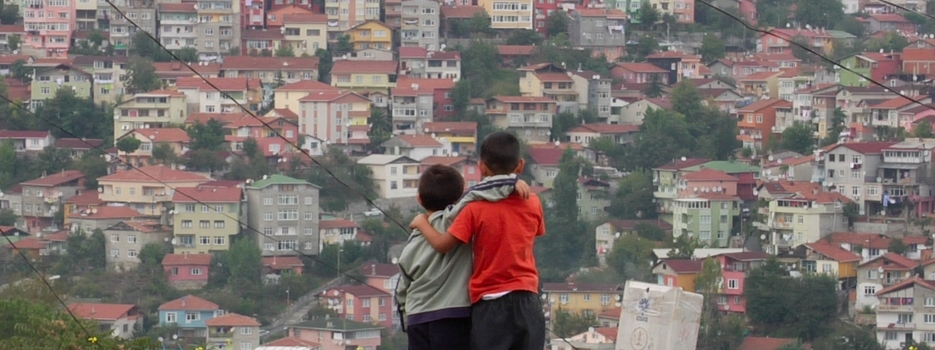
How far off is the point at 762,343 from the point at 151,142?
9.48 metres

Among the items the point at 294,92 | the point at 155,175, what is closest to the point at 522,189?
the point at 155,175

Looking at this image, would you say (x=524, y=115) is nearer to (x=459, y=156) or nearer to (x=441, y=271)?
(x=459, y=156)

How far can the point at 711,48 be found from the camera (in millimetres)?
29703

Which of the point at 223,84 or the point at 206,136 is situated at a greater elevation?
the point at 223,84

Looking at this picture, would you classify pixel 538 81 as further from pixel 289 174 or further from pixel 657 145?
pixel 289 174

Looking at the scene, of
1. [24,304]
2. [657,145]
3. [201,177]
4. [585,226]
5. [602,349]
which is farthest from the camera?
[657,145]

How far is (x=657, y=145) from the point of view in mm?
24641

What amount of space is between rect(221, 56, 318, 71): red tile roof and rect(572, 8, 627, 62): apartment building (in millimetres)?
3729

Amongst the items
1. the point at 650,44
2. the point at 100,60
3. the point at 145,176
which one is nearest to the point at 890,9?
the point at 650,44

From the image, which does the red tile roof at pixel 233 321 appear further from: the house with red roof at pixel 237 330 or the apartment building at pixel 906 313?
the apartment building at pixel 906 313

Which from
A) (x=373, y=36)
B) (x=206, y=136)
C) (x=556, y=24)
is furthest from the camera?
Result: (x=556, y=24)

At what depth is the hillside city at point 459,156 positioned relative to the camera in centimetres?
1738

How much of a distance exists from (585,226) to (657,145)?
3.66 meters

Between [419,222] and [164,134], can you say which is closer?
[419,222]
